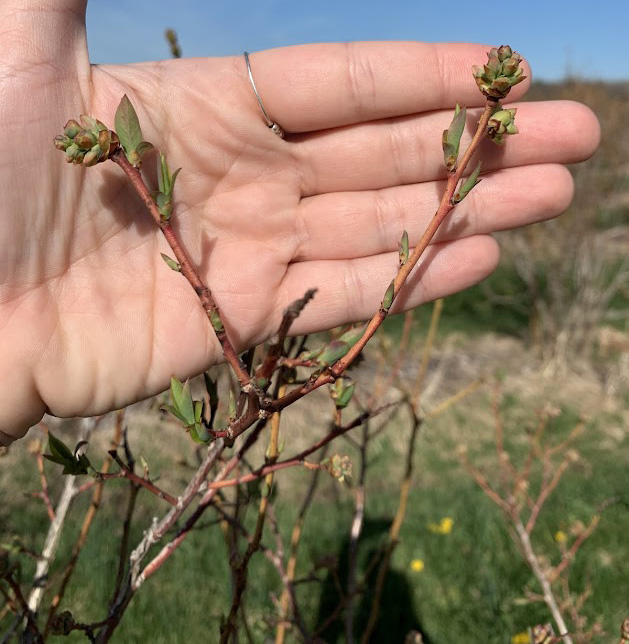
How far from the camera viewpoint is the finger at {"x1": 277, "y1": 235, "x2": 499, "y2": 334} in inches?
58.7

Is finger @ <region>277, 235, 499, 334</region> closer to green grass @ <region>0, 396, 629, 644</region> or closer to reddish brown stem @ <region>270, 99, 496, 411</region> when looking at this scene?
reddish brown stem @ <region>270, 99, 496, 411</region>

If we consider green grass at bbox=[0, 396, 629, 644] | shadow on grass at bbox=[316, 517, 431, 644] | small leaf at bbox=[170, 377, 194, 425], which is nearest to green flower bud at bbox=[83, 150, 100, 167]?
small leaf at bbox=[170, 377, 194, 425]

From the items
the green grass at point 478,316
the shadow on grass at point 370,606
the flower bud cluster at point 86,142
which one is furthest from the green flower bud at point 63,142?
the green grass at point 478,316

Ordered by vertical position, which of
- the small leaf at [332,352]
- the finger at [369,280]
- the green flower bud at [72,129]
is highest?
the green flower bud at [72,129]

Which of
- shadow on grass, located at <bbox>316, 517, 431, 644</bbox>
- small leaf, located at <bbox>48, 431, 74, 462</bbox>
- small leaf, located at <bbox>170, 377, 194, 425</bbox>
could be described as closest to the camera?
small leaf, located at <bbox>170, 377, 194, 425</bbox>

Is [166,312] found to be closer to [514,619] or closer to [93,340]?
[93,340]

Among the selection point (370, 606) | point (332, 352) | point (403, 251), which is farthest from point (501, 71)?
point (370, 606)

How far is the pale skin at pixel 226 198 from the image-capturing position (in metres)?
1.26

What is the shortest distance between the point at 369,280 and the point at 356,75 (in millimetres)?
458

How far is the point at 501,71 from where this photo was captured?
32.4 inches

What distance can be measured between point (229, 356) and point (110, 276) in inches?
26.8

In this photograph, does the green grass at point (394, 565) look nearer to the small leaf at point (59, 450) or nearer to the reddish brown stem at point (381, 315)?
the small leaf at point (59, 450)

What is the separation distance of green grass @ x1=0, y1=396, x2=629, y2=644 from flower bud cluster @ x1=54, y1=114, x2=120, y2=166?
1744 millimetres

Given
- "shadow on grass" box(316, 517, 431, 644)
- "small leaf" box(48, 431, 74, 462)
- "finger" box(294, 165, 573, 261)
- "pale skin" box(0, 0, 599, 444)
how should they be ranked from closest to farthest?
"small leaf" box(48, 431, 74, 462) → "pale skin" box(0, 0, 599, 444) → "finger" box(294, 165, 573, 261) → "shadow on grass" box(316, 517, 431, 644)
